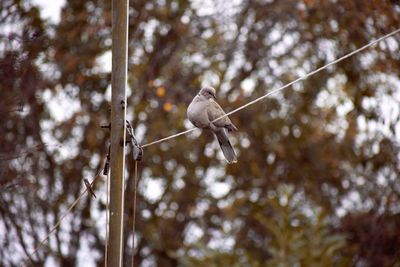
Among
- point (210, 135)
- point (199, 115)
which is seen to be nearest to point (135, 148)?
point (199, 115)

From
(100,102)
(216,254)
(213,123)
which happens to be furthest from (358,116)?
(213,123)

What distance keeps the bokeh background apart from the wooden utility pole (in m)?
4.38

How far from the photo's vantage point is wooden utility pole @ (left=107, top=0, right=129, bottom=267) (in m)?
3.45

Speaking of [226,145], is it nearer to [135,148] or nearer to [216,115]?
[216,115]

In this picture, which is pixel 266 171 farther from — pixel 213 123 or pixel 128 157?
Result: pixel 213 123

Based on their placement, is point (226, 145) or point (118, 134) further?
point (226, 145)

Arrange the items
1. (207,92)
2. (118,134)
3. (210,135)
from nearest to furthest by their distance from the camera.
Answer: (118,134) < (207,92) < (210,135)

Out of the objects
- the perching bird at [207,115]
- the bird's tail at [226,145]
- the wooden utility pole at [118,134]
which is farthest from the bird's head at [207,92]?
the wooden utility pole at [118,134]

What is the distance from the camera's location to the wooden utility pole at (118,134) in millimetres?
3447

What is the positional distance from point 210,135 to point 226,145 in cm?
454

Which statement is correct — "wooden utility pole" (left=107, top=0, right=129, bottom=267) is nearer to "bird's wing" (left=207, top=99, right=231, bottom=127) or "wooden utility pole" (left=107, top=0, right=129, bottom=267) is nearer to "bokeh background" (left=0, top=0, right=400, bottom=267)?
"bird's wing" (left=207, top=99, right=231, bottom=127)

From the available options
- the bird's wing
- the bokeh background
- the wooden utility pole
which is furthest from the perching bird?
the bokeh background

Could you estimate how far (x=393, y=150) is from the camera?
8.22 metres

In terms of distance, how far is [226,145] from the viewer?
4762 mm
